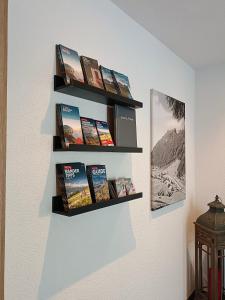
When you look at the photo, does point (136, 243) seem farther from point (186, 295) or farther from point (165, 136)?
point (186, 295)

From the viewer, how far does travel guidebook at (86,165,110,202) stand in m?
1.39

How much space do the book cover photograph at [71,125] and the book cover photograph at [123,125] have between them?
0.99 ft

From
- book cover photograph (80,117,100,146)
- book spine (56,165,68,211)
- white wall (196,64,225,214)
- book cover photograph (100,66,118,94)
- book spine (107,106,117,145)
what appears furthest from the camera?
white wall (196,64,225,214)

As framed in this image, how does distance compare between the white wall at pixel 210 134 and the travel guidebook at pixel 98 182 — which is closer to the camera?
the travel guidebook at pixel 98 182

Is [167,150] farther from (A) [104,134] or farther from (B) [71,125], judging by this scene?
(B) [71,125]

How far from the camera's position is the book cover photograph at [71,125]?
4.08 ft

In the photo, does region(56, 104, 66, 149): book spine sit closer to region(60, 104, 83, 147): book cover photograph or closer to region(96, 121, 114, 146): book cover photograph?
region(60, 104, 83, 147): book cover photograph

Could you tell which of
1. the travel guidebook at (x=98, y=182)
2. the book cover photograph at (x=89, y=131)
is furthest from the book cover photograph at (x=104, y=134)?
the travel guidebook at (x=98, y=182)

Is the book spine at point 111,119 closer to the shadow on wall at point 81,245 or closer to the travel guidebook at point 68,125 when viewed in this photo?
the travel guidebook at point 68,125

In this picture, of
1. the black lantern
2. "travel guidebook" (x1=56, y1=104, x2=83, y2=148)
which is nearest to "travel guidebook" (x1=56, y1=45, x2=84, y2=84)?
"travel guidebook" (x1=56, y1=104, x2=83, y2=148)

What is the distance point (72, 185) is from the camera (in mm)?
1263

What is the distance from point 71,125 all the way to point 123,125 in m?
0.44

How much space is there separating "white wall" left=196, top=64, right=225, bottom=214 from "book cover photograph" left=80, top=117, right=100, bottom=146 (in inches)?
71.3

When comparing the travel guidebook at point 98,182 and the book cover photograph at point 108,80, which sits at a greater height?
the book cover photograph at point 108,80
